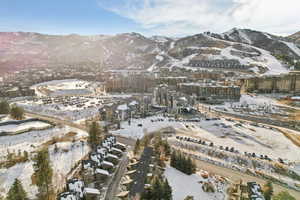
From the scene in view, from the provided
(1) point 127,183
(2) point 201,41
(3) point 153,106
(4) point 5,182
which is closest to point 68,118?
(3) point 153,106

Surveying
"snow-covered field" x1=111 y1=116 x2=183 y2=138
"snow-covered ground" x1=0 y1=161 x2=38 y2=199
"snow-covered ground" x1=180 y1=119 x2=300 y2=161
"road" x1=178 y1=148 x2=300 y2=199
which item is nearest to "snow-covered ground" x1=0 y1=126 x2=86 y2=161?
"snow-covered ground" x1=0 y1=161 x2=38 y2=199

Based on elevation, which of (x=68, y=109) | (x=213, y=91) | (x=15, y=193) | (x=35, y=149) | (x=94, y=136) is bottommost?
(x=35, y=149)

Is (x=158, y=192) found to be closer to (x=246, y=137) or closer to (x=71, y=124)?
(x=246, y=137)

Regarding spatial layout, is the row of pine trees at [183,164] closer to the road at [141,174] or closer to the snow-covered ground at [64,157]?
the road at [141,174]

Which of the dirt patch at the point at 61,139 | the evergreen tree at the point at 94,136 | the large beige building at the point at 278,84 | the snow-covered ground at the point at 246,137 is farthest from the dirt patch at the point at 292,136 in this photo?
the dirt patch at the point at 61,139

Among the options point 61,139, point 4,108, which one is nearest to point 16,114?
point 4,108

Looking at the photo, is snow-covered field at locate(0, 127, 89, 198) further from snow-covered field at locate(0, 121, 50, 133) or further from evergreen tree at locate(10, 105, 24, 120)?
evergreen tree at locate(10, 105, 24, 120)
